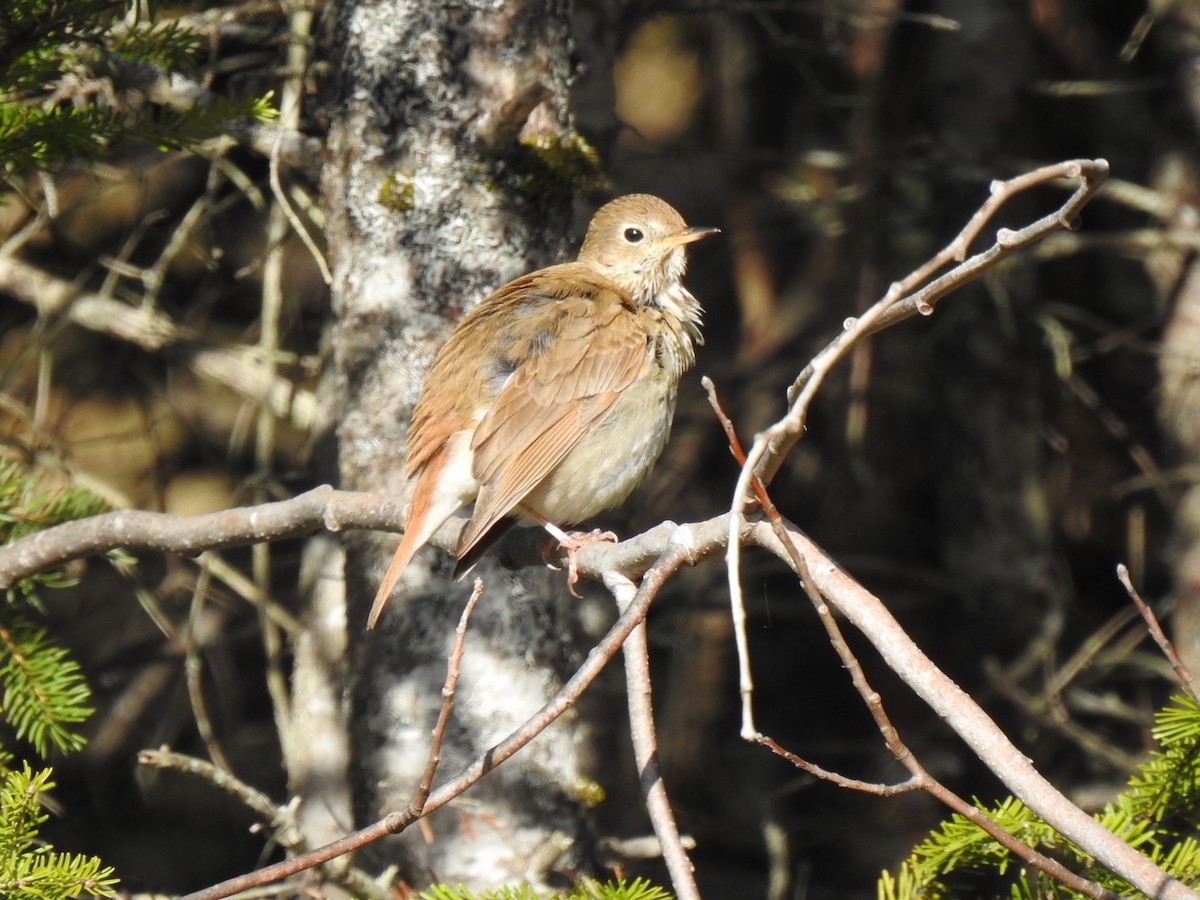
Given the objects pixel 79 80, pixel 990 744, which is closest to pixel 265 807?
pixel 990 744

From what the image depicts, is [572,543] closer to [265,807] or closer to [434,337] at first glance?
[434,337]

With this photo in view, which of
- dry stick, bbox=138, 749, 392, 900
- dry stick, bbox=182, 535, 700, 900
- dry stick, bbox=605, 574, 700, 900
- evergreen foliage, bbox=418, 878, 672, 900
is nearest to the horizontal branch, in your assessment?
dry stick, bbox=138, 749, 392, 900

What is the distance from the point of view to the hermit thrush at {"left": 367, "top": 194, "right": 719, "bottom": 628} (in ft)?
12.2

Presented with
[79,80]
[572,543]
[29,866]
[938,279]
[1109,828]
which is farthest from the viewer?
[79,80]

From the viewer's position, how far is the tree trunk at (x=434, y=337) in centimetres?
372

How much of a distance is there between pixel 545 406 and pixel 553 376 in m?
0.10

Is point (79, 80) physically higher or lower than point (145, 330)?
higher

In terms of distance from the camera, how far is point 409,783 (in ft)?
12.1

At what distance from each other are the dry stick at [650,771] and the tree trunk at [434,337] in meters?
1.41

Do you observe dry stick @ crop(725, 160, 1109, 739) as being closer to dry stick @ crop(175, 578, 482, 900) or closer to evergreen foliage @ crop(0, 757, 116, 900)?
dry stick @ crop(175, 578, 482, 900)

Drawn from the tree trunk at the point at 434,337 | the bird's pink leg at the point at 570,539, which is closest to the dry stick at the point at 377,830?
the bird's pink leg at the point at 570,539

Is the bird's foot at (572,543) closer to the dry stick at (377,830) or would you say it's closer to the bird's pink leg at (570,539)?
the bird's pink leg at (570,539)

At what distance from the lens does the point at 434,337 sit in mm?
3896

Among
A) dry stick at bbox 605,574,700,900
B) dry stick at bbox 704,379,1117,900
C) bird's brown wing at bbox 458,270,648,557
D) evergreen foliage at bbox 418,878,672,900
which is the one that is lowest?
evergreen foliage at bbox 418,878,672,900
